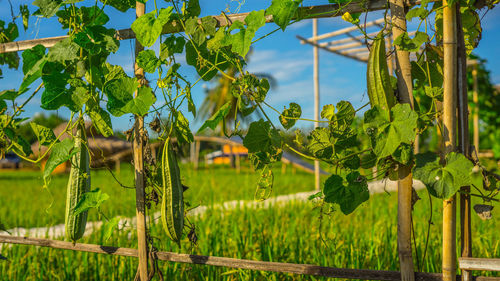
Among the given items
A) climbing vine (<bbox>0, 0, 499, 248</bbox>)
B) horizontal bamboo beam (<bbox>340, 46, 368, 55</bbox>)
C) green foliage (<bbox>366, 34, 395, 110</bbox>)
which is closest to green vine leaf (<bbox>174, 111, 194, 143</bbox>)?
climbing vine (<bbox>0, 0, 499, 248</bbox>)

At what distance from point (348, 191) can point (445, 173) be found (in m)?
0.26

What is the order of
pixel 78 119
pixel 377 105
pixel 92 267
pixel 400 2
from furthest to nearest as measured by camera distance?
1. pixel 92 267
2. pixel 78 119
3. pixel 400 2
4. pixel 377 105

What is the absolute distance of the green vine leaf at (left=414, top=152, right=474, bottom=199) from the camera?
104cm

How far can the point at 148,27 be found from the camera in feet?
4.15

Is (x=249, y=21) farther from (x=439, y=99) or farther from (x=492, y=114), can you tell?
(x=492, y=114)

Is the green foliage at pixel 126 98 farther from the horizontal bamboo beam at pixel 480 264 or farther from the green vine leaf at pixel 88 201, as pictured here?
the horizontal bamboo beam at pixel 480 264

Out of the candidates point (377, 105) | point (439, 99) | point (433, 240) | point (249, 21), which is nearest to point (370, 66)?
point (377, 105)

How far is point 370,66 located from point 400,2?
0.71 ft

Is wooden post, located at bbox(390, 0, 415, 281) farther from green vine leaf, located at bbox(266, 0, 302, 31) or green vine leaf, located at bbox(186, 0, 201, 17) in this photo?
green vine leaf, located at bbox(186, 0, 201, 17)

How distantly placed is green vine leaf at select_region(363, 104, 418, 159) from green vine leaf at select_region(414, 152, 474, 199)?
82 mm

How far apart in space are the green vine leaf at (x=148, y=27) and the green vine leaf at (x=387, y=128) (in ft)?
2.14

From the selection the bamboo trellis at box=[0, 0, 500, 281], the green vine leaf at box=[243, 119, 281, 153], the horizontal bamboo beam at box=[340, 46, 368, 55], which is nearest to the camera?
the bamboo trellis at box=[0, 0, 500, 281]

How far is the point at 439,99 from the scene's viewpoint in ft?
3.92

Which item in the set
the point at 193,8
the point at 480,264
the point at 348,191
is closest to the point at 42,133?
the point at 193,8
